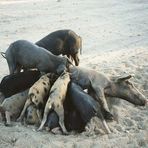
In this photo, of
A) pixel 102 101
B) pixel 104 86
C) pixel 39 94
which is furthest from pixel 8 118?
pixel 104 86

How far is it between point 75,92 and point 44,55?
1.17m

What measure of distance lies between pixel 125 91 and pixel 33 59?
1604mm

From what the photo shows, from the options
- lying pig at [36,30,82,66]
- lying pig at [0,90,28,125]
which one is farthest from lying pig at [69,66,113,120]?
lying pig at [36,30,82,66]

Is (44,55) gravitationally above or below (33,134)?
above

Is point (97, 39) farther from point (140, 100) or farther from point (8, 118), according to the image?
point (8, 118)

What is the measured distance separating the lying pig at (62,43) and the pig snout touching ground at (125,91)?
2180 mm

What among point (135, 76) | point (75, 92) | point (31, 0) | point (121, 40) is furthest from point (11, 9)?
point (75, 92)

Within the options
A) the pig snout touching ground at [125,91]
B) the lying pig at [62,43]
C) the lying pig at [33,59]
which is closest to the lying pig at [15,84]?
the lying pig at [33,59]

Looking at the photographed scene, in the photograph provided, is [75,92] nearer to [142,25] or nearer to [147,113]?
[147,113]

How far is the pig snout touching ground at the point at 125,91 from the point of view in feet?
21.8

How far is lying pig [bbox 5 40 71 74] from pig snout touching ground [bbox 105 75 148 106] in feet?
2.58

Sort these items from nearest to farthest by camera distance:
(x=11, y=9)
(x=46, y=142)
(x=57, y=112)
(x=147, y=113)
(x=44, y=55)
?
1. (x=46, y=142)
2. (x=57, y=112)
3. (x=147, y=113)
4. (x=44, y=55)
5. (x=11, y=9)

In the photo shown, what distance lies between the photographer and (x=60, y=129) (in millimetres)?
5887

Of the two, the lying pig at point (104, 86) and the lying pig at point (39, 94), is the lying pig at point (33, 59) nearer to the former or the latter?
the lying pig at point (104, 86)
